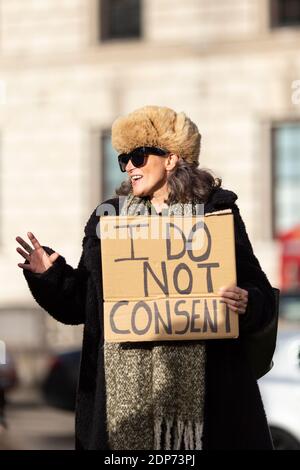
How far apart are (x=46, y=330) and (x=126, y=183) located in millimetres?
16749

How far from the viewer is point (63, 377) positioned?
15117mm

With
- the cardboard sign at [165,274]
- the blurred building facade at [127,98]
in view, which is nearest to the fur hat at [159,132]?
the cardboard sign at [165,274]

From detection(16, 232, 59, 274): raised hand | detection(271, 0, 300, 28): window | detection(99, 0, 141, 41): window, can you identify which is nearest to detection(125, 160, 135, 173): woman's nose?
detection(16, 232, 59, 274): raised hand

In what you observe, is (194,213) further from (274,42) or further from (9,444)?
(274,42)

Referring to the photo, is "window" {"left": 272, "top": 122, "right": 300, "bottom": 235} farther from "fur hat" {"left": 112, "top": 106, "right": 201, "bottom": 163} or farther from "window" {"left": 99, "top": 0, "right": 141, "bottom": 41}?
"fur hat" {"left": 112, "top": 106, "right": 201, "bottom": 163}

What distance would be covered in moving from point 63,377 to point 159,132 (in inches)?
397

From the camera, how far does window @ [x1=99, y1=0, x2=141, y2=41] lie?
26.4 metres

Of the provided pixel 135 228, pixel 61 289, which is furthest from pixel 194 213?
pixel 61 289

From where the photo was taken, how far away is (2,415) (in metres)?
5.88

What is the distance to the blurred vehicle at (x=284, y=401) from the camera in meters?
10.3

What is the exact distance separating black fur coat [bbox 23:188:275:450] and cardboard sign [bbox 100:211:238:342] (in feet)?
0.32

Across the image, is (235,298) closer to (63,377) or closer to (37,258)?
(37,258)

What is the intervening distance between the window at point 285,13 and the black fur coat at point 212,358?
20.5 metres

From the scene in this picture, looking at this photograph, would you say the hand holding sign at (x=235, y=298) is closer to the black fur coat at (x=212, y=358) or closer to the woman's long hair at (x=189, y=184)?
the black fur coat at (x=212, y=358)
